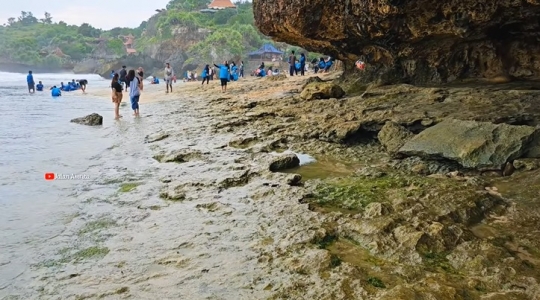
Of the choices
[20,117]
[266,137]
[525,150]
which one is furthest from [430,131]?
[20,117]

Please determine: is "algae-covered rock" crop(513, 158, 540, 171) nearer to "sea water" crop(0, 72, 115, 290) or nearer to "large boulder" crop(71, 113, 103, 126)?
"sea water" crop(0, 72, 115, 290)

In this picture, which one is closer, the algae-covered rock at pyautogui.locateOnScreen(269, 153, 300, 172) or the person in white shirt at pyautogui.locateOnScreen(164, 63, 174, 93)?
the algae-covered rock at pyautogui.locateOnScreen(269, 153, 300, 172)

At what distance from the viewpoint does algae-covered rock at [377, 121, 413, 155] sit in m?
6.91

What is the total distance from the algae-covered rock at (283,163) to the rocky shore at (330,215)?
0.04m

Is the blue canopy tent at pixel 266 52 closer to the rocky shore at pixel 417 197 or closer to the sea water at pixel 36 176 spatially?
the sea water at pixel 36 176

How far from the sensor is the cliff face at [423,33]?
8906mm

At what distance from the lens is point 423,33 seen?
10234 mm

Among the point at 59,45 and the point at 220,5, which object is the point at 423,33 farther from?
the point at 59,45

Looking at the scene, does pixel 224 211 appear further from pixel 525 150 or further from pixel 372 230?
pixel 525 150

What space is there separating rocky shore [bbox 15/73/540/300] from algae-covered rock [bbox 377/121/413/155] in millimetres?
28

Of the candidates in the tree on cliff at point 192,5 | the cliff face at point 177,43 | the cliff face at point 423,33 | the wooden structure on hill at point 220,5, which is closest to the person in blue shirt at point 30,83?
the cliff face at point 423,33

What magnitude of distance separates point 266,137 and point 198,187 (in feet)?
10.5

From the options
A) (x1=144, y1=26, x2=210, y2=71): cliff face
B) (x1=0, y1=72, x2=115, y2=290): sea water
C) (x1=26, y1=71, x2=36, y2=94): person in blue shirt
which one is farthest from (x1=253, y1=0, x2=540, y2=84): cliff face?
(x1=144, y1=26, x2=210, y2=71): cliff face

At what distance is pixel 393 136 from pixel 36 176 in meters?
6.03
